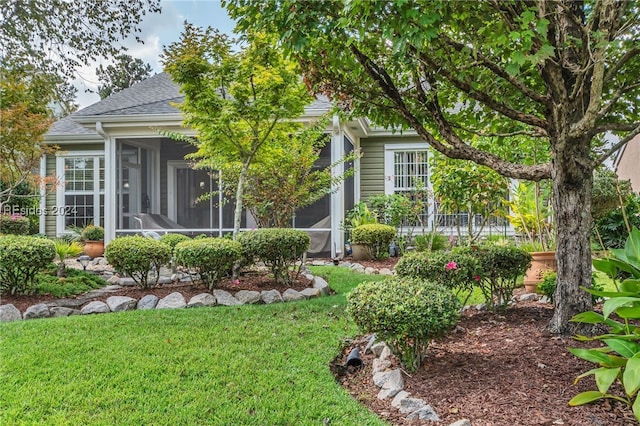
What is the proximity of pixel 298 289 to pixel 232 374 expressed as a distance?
2872 mm

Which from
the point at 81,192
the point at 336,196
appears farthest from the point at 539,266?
the point at 81,192

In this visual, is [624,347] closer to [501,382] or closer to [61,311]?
[501,382]

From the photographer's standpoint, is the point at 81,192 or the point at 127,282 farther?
the point at 81,192

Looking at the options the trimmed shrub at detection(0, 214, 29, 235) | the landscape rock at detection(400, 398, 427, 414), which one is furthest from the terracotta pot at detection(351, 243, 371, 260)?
the trimmed shrub at detection(0, 214, 29, 235)

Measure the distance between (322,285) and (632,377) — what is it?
427 centimetres

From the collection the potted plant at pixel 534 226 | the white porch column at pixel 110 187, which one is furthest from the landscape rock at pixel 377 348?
the white porch column at pixel 110 187

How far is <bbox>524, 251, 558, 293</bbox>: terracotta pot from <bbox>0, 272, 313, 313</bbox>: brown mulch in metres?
3.04

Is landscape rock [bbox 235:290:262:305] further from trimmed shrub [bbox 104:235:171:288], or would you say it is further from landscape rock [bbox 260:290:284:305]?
trimmed shrub [bbox 104:235:171:288]

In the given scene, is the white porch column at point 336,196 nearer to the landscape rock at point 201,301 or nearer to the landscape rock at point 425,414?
the landscape rock at point 201,301

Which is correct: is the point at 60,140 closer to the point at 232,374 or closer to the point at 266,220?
the point at 266,220

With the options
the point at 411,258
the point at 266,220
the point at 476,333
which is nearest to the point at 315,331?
the point at 411,258

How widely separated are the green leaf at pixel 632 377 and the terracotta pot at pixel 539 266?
368 cm

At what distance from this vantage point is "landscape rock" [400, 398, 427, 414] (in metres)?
2.42

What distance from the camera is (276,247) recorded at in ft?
18.5
